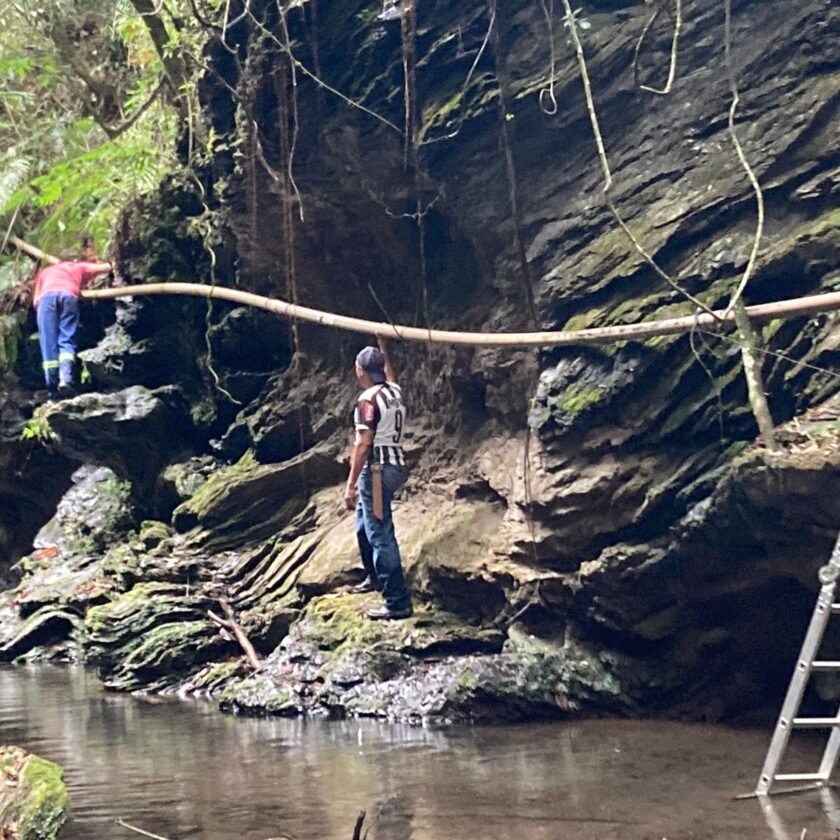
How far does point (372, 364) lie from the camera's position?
832 cm

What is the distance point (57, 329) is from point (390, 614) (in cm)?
633

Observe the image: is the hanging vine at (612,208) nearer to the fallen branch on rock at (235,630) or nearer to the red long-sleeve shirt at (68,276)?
the fallen branch on rock at (235,630)

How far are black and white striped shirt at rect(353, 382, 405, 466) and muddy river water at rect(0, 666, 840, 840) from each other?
2084 millimetres

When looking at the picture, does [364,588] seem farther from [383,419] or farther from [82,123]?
[82,123]

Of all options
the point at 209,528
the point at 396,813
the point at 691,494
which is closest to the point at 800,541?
the point at 691,494

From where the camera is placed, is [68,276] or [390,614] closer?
[390,614]

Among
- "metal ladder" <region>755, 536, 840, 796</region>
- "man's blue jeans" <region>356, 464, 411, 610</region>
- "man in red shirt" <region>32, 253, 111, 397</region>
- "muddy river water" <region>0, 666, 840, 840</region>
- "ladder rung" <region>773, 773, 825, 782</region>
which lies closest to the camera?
"muddy river water" <region>0, 666, 840, 840</region>

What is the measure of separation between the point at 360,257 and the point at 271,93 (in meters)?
1.74

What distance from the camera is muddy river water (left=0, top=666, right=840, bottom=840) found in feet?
15.3

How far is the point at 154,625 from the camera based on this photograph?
958cm

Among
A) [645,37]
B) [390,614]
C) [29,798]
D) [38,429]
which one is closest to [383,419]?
[390,614]

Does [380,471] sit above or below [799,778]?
above

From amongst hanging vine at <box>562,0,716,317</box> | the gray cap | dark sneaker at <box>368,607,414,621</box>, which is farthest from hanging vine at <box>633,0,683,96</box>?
dark sneaker at <box>368,607,414,621</box>

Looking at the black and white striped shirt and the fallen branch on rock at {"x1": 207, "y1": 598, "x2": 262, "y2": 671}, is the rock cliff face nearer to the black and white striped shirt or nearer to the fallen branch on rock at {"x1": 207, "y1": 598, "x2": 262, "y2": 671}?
the fallen branch on rock at {"x1": 207, "y1": 598, "x2": 262, "y2": 671}
